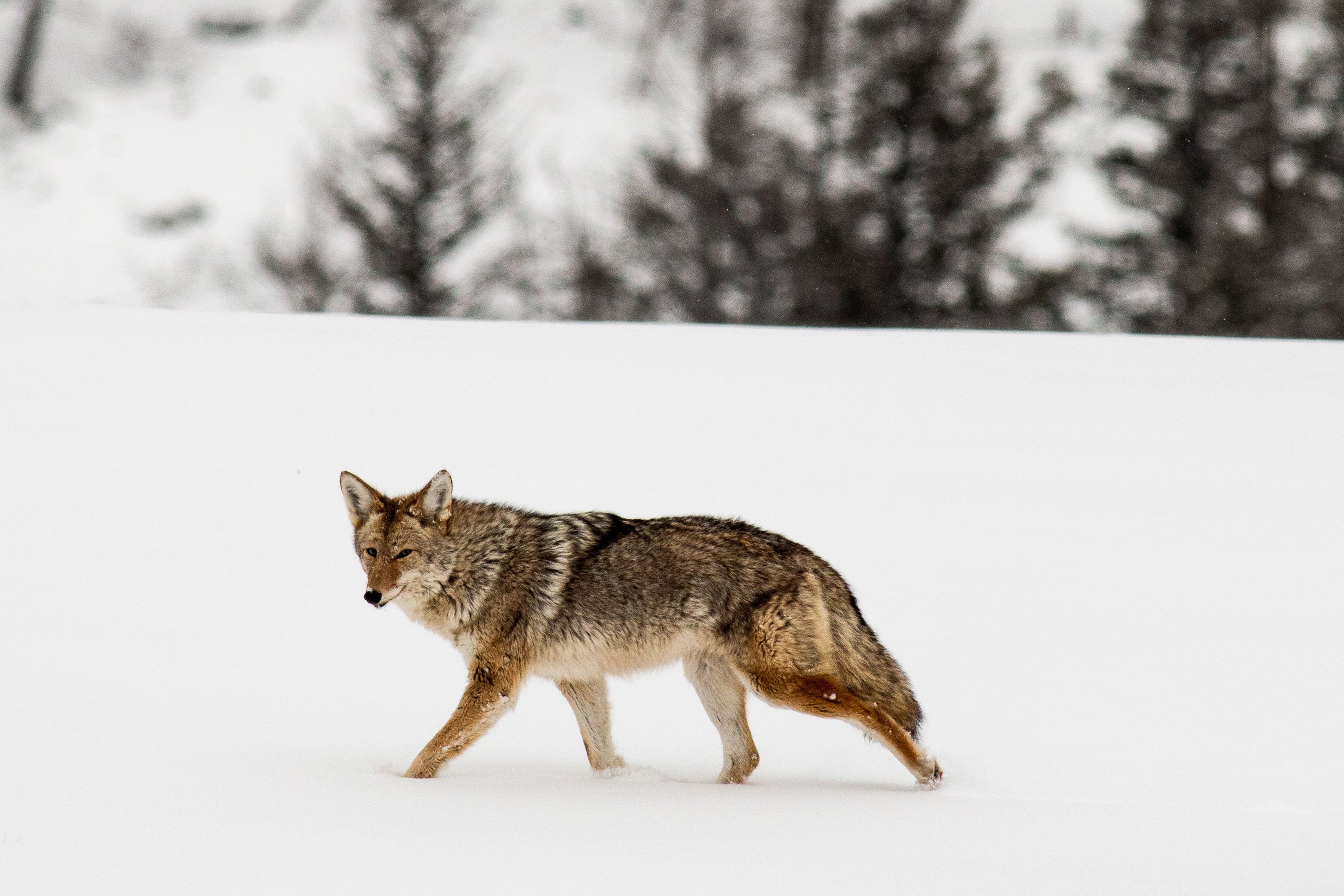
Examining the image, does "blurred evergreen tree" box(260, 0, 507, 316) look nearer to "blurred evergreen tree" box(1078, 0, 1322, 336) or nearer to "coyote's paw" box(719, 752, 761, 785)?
"blurred evergreen tree" box(1078, 0, 1322, 336)

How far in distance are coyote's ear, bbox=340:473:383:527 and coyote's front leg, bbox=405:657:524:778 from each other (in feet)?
2.67

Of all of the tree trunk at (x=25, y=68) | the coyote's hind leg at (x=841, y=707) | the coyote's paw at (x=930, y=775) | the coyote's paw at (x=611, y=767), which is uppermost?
the tree trunk at (x=25, y=68)

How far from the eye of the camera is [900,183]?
2612 centimetres

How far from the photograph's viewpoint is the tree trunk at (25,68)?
34.7 meters

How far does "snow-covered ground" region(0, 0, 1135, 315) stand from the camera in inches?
1183

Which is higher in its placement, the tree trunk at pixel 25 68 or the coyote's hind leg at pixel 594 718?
the tree trunk at pixel 25 68

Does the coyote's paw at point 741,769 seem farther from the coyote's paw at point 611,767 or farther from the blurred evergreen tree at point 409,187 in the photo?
the blurred evergreen tree at point 409,187

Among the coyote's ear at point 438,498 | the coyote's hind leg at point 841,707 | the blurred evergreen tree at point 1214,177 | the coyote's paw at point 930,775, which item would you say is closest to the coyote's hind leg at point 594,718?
the coyote's hind leg at point 841,707

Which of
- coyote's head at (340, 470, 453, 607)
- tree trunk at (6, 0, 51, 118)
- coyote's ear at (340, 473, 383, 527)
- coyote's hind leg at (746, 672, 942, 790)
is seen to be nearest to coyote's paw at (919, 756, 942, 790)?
coyote's hind leg at (746, 672, 942, 790)

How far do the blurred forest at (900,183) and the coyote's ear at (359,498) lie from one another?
828 inches

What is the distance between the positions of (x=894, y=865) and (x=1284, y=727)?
120 inches

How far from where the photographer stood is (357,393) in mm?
10914

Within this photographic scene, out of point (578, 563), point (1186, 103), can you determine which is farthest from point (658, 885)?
point (1186, 103)

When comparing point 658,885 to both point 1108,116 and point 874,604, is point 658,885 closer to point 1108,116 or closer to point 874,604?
point 874,604
